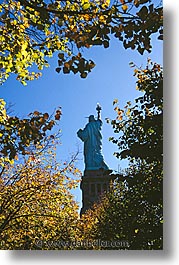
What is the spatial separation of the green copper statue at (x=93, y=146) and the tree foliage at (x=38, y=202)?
0.08m

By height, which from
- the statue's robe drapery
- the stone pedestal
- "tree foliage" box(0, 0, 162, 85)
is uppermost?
"tree foliage" box(0, 0, 162, 85)

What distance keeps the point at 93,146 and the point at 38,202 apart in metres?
0.41

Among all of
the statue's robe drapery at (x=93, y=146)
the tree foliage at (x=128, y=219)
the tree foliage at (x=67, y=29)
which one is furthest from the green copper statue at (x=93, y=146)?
the tree foliage at (x=67, y=29)

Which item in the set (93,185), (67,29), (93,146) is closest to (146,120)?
(93,146)

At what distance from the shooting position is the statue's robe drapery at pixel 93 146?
1940mm

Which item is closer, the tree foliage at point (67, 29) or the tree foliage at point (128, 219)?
the tree foliage at point (128, 219)

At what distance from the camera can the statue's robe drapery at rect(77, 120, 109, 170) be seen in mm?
1940

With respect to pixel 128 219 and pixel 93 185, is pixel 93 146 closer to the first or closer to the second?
pixel 93 185

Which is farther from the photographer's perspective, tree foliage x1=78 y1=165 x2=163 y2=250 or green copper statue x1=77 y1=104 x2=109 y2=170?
green copper statue x1=77 y1=104 x2=109 y2=170

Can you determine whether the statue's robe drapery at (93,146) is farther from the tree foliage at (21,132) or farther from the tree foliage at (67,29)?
the tree foliage at (67,29)

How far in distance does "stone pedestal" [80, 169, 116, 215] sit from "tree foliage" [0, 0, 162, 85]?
51 cm

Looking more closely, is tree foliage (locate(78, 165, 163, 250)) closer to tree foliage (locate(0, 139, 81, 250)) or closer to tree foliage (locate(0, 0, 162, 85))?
tree foliage (locate(0, 139, 81, 250))

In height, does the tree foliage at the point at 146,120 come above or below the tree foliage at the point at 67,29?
below

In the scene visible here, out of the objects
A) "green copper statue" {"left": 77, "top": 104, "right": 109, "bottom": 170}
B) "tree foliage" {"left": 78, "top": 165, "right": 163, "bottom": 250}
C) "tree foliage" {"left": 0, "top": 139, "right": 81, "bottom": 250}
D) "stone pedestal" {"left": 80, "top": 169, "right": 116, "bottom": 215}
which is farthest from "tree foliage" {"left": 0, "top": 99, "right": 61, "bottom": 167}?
"tree foliage" {"left": 78, "top": 165, "right": 163, "bottom": 250}
